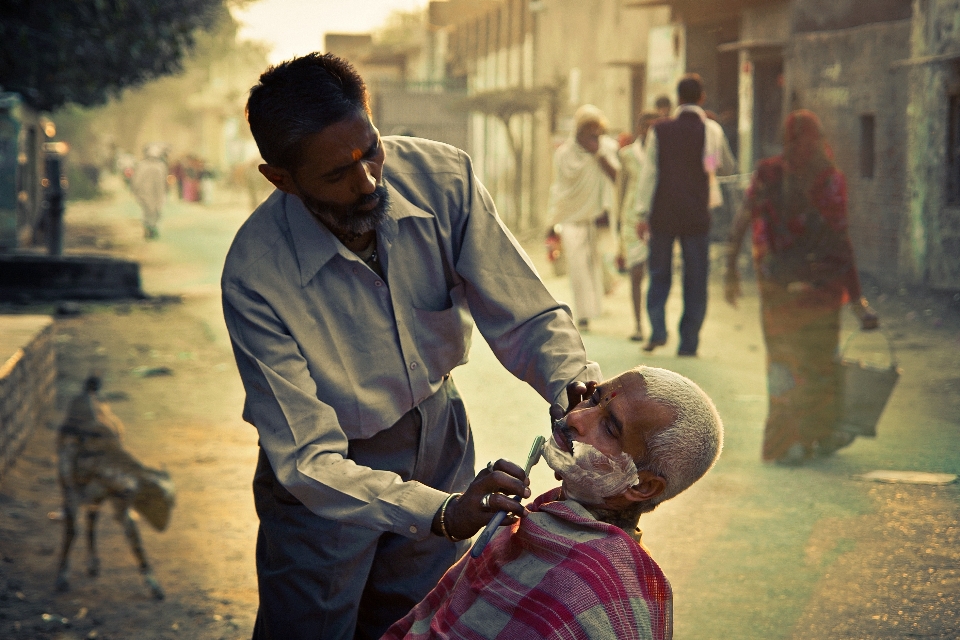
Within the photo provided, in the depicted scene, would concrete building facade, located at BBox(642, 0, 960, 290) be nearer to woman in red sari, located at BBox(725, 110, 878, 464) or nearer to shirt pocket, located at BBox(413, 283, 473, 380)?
woman in red sari, located at BBox(725, 110, 878, 464)

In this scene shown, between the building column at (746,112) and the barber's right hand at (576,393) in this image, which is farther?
the building column at (746,112)

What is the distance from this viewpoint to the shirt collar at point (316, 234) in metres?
2.53

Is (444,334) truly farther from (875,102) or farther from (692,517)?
(875,102)

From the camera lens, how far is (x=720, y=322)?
10367 millimetres

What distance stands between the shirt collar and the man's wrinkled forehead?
665 millimetres

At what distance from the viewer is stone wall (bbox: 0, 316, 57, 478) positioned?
223 inches

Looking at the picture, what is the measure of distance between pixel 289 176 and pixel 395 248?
0.30m

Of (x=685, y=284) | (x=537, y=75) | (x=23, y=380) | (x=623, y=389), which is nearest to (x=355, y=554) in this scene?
(x=623, y=389)

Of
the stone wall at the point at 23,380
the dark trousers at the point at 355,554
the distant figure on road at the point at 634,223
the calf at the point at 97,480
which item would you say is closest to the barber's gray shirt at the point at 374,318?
the dark trousers at the point at 355,554

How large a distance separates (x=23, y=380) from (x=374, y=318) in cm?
426

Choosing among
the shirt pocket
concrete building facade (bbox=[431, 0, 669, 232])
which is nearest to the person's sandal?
the shirt pocket

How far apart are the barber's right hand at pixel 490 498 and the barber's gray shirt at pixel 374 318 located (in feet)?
0.56

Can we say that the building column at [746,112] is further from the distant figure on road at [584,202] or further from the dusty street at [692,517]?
the dusty street at [692,517]

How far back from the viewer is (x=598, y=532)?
2129mm
